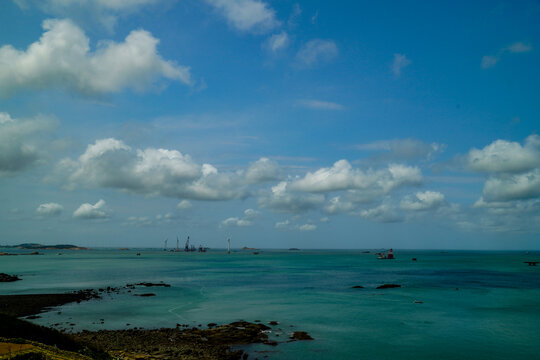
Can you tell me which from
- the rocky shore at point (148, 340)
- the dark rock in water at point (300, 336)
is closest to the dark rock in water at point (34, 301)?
the rocky shore at point (148, 340)

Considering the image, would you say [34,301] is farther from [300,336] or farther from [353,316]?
[353,316]

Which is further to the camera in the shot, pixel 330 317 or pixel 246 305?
pixel 246 305

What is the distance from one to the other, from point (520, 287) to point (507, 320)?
140ft

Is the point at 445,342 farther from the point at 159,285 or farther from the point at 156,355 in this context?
the point at 159,285

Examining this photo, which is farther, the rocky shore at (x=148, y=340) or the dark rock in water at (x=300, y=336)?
the dark rock in water at (x=300, y=336)

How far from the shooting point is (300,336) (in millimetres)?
36219

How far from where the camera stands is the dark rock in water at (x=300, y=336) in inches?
1407

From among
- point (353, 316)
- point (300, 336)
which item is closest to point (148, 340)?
point (300, 336)

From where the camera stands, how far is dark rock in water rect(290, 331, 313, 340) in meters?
35.7

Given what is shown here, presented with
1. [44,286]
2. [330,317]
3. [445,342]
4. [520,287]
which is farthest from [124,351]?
[520,287]

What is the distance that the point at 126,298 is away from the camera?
59.8 metres

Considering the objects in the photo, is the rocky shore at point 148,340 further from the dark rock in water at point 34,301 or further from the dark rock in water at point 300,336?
the dark rock in water at point 34,301

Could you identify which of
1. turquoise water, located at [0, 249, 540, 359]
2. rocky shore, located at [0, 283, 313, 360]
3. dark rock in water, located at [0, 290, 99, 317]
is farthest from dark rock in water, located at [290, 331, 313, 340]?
dark rock in water, located at [0, 290, 99, 317]

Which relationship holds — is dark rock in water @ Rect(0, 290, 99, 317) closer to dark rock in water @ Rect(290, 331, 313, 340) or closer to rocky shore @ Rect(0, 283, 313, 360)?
rocky shore @ Rect(0, 283, 313, 360)
